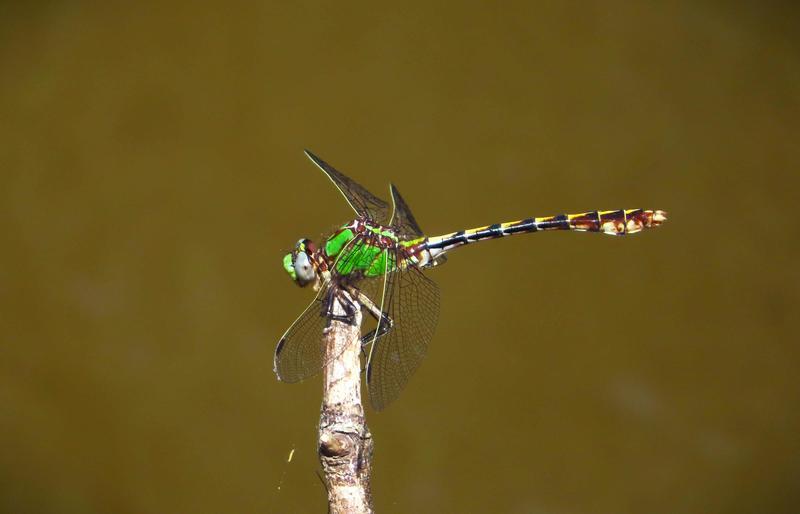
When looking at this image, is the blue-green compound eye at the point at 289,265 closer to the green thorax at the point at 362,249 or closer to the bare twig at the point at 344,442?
the green thorax at the point at 362,249

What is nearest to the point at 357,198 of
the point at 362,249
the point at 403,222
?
the point at 403,222

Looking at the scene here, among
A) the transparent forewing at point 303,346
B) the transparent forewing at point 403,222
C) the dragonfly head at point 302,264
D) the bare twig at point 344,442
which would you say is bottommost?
the bare twig at point 344,442

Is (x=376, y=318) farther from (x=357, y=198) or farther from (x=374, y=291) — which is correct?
(x=357, y=198)

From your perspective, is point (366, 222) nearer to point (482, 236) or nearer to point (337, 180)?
point (337, 180)

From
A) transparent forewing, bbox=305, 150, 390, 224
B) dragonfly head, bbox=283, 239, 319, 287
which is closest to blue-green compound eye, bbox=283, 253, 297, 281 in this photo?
dragonfly head, bbox=283, 239, 319, 287

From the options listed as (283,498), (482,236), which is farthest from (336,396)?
(283,498)

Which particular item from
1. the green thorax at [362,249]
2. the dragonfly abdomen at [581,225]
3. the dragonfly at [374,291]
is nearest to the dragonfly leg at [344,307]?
the dragonfly at [374,291]
